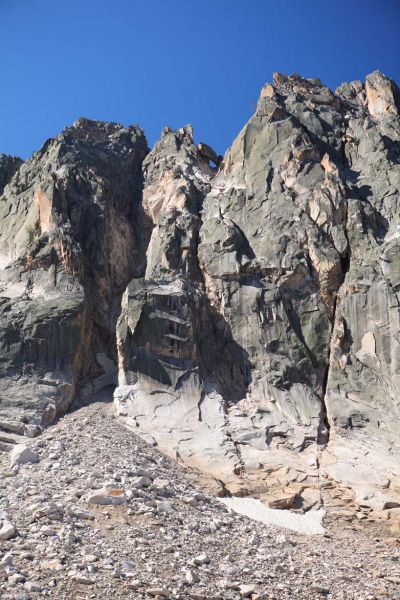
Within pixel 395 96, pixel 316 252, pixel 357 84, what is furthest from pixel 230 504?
pixel 357 84

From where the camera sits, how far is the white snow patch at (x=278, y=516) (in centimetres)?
2432

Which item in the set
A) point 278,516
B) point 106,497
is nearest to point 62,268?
point 106,497

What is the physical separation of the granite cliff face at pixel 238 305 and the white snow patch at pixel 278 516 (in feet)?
2.22

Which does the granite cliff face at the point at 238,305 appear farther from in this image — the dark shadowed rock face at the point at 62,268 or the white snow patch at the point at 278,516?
the white snow patch at the point at 278,516

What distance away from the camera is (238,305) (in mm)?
35969

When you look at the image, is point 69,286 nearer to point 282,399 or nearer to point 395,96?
point 282,399

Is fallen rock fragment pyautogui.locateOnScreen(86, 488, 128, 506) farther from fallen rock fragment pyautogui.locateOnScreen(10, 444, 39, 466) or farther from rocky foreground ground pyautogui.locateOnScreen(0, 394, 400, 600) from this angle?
fallen rock fragment pyautogui.locateOnScreen(10, 444, 39, 466)

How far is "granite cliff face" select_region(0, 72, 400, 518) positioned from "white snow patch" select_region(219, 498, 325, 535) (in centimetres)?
68

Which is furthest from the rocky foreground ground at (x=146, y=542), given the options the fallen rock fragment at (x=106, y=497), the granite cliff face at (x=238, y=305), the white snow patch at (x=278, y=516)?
the granite cliff face at (x=238, y=305)

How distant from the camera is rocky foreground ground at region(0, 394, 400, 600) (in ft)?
48.9

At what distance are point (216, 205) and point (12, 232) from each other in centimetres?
1484

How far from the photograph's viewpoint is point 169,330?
33.7 meters

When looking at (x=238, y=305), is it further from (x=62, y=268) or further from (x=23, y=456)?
(x=23, y=456)

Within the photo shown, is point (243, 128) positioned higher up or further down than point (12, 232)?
higher up
